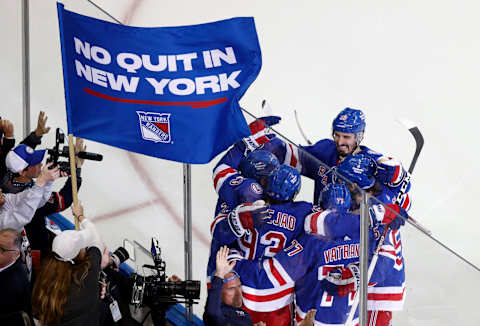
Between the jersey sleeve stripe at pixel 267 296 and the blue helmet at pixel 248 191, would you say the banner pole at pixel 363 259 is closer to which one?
the jersey sleeve stripe at pixel 267 296

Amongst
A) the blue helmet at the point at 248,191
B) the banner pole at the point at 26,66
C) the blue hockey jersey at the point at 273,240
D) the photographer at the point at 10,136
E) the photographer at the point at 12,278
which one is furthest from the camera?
the banner pole at the point at 26,66

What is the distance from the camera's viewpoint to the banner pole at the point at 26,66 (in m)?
4.30

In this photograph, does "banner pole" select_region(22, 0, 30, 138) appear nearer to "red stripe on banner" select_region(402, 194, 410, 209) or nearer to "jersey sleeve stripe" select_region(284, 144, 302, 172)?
"jersey sleeve stripe" select_region(284, 144, 302, 172)

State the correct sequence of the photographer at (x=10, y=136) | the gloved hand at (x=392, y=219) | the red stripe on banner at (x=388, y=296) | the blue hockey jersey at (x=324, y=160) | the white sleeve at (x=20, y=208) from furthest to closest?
the photographer at (x=10, y=136) → the white sleeve at (x=20, y=208) → the blue hockey jersey at (x=324, y=160) → the red stripe on banner at (x=388, y=296) → the gloved hand at (x=392, y=219)

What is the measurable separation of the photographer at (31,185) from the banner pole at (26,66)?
868 mm

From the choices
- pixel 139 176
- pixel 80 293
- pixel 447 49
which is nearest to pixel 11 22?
pixel 139 176

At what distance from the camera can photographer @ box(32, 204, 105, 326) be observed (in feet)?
8.61

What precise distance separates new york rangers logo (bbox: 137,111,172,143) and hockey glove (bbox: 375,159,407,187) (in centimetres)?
95

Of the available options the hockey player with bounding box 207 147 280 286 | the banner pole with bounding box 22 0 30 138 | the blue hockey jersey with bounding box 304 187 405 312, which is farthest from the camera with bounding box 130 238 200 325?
the banner pole with bounding box 22 0 30 138

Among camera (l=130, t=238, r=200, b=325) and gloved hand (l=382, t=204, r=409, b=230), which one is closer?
gloved hand (l=382, t=204, r=409, b=230)

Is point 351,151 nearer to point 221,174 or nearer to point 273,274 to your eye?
point 221,174

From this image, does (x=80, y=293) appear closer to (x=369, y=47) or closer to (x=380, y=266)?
(x=380, y=266)

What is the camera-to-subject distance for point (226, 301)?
2660mm

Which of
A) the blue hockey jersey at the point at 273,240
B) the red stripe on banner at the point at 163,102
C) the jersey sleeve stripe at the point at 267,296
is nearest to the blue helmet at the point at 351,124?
the red stripe on banner at the point at 163,102
